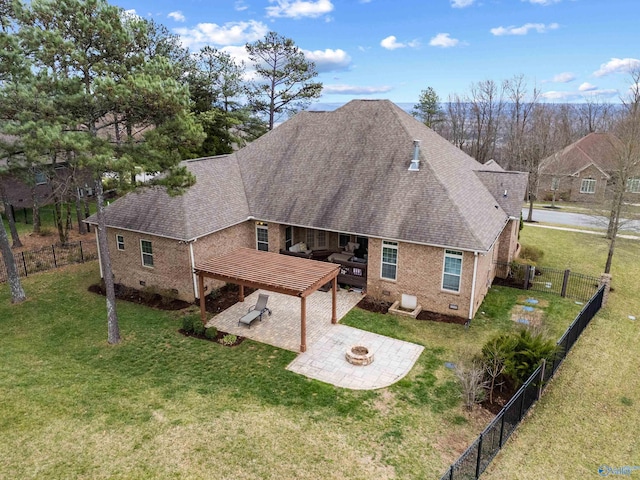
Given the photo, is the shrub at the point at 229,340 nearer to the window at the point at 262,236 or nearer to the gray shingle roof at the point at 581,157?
the window at the point at 262,236

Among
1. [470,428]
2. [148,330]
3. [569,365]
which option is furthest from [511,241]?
[148,330]

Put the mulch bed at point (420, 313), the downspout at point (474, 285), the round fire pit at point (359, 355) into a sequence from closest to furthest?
the round fire pit at point (359, 355), the downspout at point (474, 285), the mulch bed at point (420, 313)

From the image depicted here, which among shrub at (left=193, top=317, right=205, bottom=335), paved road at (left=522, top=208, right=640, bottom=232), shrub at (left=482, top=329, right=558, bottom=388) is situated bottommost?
paved road at (left=522, top=208, right=640, bottom=232)

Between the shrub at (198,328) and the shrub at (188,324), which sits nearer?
the shrub at (198,328)

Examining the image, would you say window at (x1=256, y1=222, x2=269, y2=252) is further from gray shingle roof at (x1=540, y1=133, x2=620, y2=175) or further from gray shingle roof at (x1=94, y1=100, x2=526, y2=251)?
gray shingle roof at (x1=540, y1=133, x2=620, y2=175)

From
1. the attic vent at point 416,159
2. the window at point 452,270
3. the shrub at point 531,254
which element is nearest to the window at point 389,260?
the window at point 452,270

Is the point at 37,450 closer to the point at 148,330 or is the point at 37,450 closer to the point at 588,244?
the point at 148,330

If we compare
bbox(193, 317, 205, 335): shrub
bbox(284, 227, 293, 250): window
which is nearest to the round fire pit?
bbox(193, 317, 205, 335): shrub
